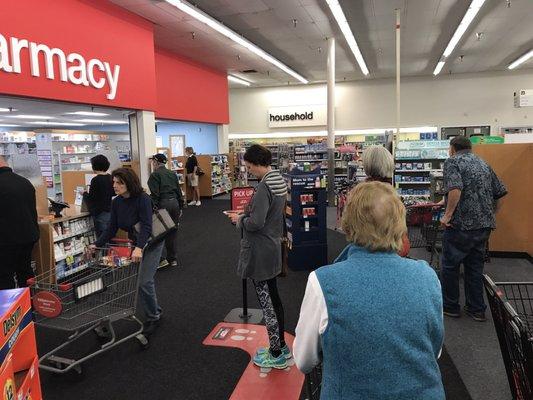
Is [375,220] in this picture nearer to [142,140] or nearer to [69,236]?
[69,236]

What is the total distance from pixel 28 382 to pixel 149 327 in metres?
2.83

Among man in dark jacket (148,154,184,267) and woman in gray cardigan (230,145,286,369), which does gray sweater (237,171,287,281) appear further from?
man in dark jacket (148,154,184,267)

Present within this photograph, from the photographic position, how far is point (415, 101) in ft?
57.0

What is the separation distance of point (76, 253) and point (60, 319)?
103 inches

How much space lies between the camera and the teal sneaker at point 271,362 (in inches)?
126

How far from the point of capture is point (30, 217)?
152 inches

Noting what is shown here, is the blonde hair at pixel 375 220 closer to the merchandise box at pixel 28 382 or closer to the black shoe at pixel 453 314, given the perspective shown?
the merchandise box at pixel 28 382

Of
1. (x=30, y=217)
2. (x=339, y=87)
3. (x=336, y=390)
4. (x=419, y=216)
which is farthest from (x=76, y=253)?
(x=339, y=87)

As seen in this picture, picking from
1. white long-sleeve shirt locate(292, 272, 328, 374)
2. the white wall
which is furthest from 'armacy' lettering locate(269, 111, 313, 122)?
white long-sleeve shirt locate(292, 272, 328, 374)

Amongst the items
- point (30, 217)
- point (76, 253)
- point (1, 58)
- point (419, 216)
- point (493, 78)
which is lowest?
point (76, 253)

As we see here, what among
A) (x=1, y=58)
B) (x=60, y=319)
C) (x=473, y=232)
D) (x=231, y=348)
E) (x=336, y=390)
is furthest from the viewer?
(x=1, y=58)

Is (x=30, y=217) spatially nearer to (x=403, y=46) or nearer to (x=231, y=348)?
(x=231, y=348)

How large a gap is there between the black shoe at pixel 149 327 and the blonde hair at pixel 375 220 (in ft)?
9.98

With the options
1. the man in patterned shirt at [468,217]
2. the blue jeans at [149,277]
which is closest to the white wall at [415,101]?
the man in patterned shirt at [468,217]
